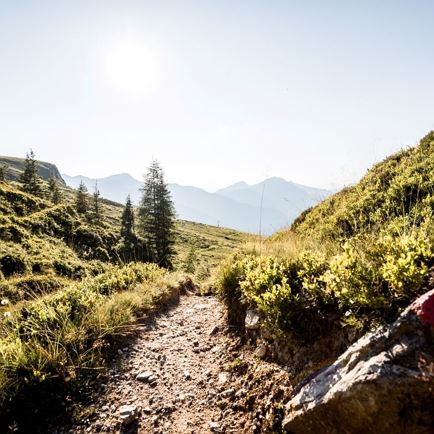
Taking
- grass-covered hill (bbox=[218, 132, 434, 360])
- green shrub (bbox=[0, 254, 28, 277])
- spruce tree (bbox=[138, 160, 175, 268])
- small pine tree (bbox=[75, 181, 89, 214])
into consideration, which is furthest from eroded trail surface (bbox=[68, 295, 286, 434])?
small pine tree (bbox=[75, 181, 89, 214])

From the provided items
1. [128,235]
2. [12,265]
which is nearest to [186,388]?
[12,265]

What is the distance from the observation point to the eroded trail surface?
466 centimetres

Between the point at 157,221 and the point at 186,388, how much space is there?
27.3m

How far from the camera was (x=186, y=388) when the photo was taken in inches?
218

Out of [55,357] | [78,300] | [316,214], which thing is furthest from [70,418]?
[316,214]

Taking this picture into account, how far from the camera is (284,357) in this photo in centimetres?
484

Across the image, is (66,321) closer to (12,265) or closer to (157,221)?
(12,265)

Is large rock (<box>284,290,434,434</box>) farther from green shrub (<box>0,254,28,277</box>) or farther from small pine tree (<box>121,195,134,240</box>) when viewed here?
small pine tree (<box>121,195,134,240</box>)

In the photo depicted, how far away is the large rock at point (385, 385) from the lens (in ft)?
9.12

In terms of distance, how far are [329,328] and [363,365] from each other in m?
1.26

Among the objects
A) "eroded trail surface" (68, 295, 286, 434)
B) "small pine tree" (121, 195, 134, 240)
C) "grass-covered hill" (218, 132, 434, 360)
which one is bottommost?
"eroded trail surface" (68, 295, 286, 434)

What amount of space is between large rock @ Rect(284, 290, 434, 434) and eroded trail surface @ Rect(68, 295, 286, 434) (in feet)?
3.87

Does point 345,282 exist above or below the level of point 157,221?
below

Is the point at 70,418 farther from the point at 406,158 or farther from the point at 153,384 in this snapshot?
the point at 406,158
